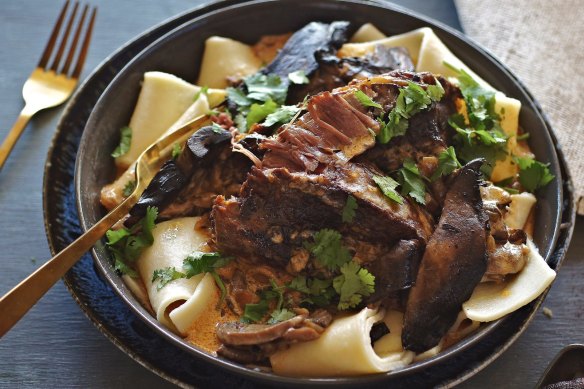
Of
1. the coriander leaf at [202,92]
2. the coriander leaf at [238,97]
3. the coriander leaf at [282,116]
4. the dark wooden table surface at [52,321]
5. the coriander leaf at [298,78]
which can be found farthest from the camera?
the coriander leaf at [202,92]

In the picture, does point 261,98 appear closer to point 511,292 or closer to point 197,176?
point 197,176

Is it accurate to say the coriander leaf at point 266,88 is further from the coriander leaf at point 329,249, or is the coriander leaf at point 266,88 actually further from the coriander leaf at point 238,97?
the coriander leaf at point 329,249

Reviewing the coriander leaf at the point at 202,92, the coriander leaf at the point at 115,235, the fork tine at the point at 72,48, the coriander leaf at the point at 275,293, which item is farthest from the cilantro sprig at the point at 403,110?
the fork tine at the point at 72,48

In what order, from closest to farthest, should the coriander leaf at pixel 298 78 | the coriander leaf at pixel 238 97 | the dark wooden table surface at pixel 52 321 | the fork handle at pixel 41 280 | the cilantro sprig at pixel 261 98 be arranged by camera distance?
the fork handle at pixel 41 280 < the dark wooden table surface at pixel 52 321 < the cilantro sprig at pixel 261 98 < the coriander leaf at pixel 298 78 < the coriander leaf at pixel 238 97

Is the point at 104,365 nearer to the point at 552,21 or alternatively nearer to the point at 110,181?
the point at 110,181

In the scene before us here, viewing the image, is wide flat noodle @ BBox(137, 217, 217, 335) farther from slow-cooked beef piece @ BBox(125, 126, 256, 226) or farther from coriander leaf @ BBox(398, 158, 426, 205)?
coriander leaf @ BBox(398, 158, 426, 205)

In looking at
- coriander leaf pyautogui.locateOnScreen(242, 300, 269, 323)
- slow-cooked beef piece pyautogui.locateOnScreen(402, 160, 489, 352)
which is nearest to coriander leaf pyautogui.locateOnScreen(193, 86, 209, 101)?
coriander leaf pyautogui.locateOnScreen(242, 300, 269, 323)

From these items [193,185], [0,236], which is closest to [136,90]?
[193,185]
